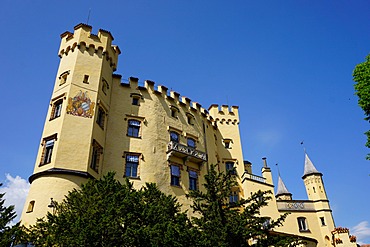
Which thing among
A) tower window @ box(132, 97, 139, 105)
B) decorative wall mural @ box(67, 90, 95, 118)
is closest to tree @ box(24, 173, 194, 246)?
decorative wall mural @ box(67, 90, 95, 118)

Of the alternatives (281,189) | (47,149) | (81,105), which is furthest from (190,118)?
(281,189)

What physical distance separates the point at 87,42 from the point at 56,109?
7.23 metres

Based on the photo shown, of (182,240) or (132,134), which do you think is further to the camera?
(132,134)

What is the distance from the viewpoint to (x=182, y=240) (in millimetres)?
13617

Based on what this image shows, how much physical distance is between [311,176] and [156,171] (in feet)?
69.2

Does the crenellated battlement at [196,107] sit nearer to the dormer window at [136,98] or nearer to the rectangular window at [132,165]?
the dormer window at [136,98]

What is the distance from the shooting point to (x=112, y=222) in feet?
43.7

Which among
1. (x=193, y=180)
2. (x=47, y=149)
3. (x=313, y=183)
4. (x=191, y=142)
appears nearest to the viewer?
(x=47, y=149)

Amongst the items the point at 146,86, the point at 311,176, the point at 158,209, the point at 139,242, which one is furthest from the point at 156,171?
the point at 311,176

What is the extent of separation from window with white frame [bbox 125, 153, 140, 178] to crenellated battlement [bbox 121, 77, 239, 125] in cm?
773

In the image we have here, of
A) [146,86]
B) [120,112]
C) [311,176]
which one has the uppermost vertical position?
[146,86]

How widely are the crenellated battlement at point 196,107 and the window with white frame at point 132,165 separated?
304 inches

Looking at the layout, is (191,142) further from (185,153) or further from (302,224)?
(302,224)

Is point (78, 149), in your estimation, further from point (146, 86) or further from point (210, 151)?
point (210, 151)
